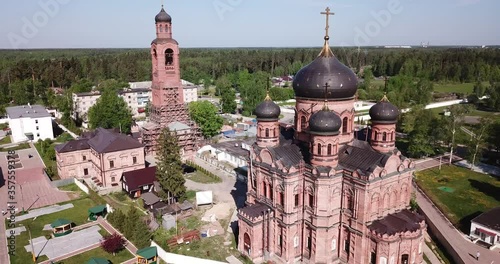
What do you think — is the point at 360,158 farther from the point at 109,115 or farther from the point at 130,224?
the point at 109,115

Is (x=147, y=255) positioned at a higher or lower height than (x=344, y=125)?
lower

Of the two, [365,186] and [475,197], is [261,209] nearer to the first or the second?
[365,186]

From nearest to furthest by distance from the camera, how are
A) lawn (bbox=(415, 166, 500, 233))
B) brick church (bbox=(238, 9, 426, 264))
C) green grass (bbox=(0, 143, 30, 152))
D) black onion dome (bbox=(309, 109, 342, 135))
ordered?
black onion dome (bbox=(309, 109, 342, 135)) < brick church (bbox=(238, 9, 426, 264)) < lawn (bbox=(415, 166, 500, 233)) < green grass (bbox=(0, 143, 30, 152))

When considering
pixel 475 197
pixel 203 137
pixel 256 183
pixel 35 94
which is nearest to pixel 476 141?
pixel 475 197

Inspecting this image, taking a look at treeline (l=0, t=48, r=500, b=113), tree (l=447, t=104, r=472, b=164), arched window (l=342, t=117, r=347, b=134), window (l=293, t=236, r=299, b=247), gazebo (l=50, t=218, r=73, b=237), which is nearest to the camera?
window (l=293, t=236, r=299, b=247)

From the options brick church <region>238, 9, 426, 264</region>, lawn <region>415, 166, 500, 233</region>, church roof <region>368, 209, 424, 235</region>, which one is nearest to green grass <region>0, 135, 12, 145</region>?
brick church <region>238, 9, 426, 264</region>

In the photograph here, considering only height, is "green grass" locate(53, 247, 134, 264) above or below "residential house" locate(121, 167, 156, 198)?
below

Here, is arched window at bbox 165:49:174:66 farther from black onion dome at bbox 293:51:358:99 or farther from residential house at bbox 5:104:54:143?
black onion dome at bbox 293:51:358:99

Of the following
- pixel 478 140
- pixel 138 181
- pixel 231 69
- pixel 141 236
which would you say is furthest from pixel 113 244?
pixel 231 69
